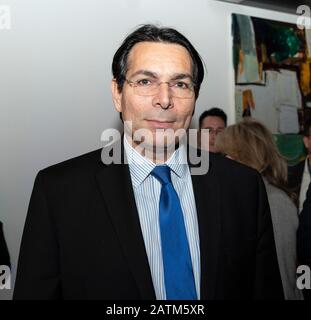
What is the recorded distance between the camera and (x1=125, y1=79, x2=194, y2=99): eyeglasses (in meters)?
1.26

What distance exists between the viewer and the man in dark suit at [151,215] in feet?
3.80

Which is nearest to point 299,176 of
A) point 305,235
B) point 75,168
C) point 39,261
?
point 305,235

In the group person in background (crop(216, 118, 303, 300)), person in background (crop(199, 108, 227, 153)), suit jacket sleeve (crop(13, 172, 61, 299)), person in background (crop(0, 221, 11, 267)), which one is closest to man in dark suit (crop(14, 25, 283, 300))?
suit jacket sleeve (crop(13, 172, 61, 299))

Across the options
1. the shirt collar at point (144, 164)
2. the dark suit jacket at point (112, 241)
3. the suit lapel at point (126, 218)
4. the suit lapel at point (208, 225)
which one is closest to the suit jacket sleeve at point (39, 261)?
the dark suit jacket at point (112, 241)

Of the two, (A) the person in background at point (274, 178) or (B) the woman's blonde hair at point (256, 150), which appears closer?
(A) the person in background at point (274, 178)

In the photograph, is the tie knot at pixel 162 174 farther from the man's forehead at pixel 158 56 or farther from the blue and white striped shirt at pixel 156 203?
the man's forehead at pixel 158 56

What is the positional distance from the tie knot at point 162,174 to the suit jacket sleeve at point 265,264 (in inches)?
12.2

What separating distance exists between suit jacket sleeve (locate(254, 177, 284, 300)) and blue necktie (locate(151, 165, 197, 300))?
247 millimetres

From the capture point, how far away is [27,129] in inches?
105

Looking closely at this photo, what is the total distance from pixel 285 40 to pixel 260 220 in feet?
8.85

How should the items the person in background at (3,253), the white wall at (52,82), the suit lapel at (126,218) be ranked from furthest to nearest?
the white wall at (52,82) → the person in background at (3,253) → the suit lapel at (126,218)

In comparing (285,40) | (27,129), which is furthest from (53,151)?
(285,40)

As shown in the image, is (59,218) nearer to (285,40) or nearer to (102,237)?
(102,237)
